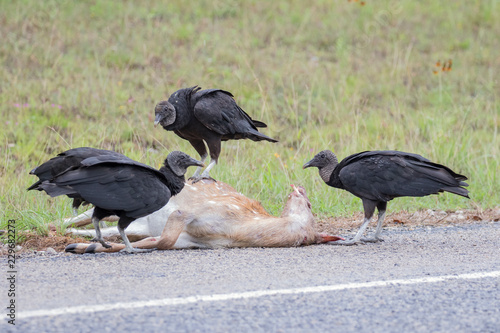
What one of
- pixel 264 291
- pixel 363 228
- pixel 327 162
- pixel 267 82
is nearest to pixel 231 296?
pixel 264 291

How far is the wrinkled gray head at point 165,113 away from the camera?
18.8 feet

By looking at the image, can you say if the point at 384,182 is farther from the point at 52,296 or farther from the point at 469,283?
the point at 52,296

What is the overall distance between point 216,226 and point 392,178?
54.4 inches

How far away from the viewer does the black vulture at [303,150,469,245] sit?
5090 millimetres

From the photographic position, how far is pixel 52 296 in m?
3.38

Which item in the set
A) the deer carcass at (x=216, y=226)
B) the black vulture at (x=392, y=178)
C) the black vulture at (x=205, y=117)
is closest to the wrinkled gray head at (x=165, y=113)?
the black vulture at (x=205, y=117)

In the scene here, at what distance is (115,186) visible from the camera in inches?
178

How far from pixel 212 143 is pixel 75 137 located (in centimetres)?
333

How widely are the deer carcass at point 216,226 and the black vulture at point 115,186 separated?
0.28 m

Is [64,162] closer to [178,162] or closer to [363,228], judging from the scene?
[178,162]

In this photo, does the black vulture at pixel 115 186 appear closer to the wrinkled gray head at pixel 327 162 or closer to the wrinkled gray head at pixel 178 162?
the wrinkled gray head at pixel 178 162

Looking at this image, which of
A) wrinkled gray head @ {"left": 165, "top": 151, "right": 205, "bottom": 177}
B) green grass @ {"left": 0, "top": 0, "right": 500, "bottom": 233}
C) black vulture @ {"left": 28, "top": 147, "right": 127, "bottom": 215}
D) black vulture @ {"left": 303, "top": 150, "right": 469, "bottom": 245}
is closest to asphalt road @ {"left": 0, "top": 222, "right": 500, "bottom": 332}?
black vulture @ {"left": 303, "top": 150, "right": 469, "bottom": 245}

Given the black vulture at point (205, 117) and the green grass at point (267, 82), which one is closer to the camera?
the black vulture at point (205, 117)

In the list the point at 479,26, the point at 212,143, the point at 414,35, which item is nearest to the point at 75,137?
the point at 212,143
